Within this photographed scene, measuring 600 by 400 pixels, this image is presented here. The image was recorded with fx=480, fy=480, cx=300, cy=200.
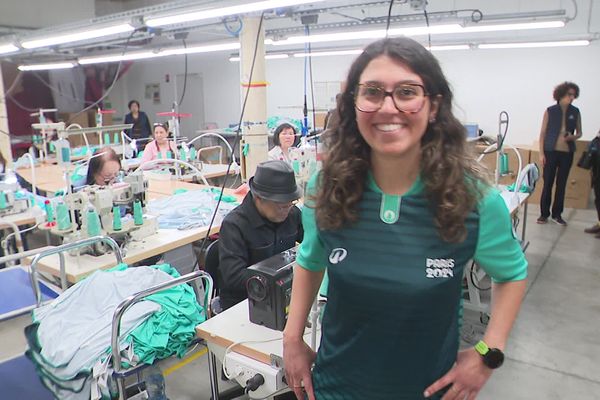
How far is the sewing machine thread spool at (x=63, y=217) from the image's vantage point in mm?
2656

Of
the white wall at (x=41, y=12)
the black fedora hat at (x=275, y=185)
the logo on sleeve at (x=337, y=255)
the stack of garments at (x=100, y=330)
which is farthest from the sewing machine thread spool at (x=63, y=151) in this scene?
the white wall at (x=41, y=12)

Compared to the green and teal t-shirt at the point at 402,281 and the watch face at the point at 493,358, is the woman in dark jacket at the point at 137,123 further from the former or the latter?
the watch face at the point at 493,358

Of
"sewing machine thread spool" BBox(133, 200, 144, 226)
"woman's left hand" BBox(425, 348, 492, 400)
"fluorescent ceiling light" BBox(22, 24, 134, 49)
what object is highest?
"fluorescent ceiling light" BBox(22, 24, 134, 49)

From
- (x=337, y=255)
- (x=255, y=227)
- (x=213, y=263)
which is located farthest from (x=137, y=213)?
(x=337, y=255)

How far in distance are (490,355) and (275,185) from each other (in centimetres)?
134

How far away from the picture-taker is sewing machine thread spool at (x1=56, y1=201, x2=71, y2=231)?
266cm

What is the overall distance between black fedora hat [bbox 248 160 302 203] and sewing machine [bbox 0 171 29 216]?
2.50 m

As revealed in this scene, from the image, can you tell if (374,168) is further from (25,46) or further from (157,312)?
(25,46)

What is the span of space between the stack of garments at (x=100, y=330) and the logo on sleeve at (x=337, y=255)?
100 cm

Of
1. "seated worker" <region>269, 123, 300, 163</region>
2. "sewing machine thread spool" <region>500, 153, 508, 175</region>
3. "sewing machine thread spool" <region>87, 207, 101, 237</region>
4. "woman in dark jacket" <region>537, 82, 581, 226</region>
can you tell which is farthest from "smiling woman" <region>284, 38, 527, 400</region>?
"woman in dark jacket" <region>537, 82, 581, 226</region>

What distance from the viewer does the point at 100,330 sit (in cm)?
180

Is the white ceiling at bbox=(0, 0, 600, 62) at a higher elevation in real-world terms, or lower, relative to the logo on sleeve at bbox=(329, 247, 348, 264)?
higher

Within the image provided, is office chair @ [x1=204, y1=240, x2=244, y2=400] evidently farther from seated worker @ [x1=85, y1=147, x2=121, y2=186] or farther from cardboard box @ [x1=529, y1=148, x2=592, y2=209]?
cardboard box @ [x1=529, y1=148, x2=592, y2=209]

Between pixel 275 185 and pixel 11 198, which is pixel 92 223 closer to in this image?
pixel 275 185
